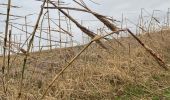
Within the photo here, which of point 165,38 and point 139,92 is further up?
point 165,38

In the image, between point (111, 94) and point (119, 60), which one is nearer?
Answer: point (111, 94)

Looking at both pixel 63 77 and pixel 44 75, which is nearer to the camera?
pixel 63 77

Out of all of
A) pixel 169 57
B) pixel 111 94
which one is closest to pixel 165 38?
pixel 169 57

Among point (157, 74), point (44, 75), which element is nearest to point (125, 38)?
point (157, 74)

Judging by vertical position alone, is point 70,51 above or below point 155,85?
above

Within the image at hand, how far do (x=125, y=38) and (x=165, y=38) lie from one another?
1288 millimetres

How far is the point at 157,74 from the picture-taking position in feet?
23.6

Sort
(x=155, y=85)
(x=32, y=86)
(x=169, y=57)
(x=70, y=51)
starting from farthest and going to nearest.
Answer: (x=169, y=57), (x=70, y=51), (x=155, y=85), (x=32, y=86)

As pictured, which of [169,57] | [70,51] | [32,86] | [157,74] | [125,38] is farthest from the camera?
[125,38]

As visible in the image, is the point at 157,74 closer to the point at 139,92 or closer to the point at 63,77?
the point at 139,92

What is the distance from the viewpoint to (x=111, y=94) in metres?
5.98

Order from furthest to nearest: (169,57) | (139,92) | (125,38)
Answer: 1. (125,38)
2. (169,57)
3. (139,92)

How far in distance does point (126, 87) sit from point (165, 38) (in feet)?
17.2

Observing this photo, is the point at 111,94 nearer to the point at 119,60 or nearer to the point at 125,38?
the point at 119,60
